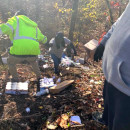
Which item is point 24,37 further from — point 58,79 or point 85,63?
point 85,63

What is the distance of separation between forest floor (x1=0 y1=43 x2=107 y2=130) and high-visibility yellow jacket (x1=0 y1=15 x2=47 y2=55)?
3.07 feet

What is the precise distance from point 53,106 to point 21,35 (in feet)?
5.64

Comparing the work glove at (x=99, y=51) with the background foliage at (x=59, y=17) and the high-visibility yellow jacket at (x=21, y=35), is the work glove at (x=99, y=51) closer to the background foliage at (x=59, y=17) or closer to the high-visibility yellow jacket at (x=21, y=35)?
the high-visibility yellow jacket at (x=21, y=35)

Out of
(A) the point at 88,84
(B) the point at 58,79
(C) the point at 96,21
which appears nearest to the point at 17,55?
(B) the point at 58,79

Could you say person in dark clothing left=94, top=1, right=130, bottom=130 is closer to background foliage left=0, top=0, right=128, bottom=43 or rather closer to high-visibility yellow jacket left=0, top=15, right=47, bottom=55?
high-visibility yellow jacket left=0, top=15, right=47, bottom=55

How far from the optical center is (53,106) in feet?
11.4

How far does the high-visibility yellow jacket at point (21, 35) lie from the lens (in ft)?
12.2

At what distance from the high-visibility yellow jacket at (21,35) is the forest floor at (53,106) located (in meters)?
0.94

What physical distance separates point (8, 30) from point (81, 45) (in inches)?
190

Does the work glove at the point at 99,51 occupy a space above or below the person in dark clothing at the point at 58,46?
above

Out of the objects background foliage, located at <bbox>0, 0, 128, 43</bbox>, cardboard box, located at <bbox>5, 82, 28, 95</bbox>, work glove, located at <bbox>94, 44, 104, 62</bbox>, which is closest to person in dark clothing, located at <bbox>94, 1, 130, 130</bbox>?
work glove, located at <bbox>94, 44, 104, 62</bbox>

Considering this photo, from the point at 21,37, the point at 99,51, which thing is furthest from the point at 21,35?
the point at 99,51

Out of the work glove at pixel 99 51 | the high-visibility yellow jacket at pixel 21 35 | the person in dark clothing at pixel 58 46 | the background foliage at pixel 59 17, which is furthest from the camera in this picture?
the background foliage at pixel 59 17

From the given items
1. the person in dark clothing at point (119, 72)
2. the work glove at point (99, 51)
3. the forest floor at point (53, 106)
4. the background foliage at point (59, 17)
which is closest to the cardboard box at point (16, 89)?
the forest floor at point (53, 106)
